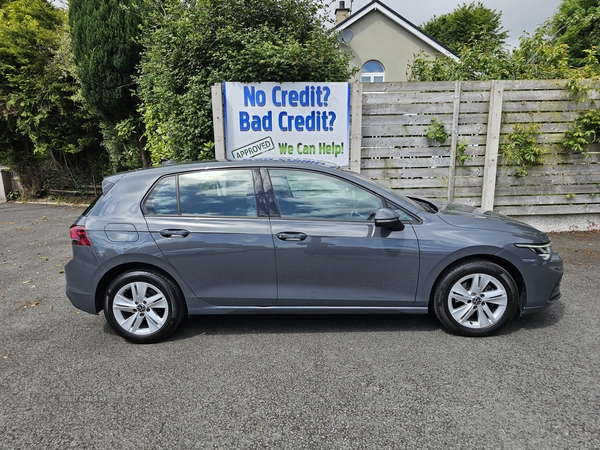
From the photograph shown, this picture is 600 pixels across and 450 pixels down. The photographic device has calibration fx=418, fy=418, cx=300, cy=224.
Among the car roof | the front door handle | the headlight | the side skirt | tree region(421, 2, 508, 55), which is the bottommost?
the side skirt

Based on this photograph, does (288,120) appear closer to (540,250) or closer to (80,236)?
(80,236)

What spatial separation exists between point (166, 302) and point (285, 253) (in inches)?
43.0

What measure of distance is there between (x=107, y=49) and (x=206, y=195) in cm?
675

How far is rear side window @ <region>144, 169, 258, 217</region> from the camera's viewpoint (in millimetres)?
3531

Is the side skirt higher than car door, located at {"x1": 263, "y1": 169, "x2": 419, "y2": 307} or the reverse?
the reverse

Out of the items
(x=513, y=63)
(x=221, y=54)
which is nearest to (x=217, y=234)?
(x=221, y=54)

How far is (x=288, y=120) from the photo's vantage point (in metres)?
6.44

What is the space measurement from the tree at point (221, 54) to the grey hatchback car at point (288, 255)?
3156 mm

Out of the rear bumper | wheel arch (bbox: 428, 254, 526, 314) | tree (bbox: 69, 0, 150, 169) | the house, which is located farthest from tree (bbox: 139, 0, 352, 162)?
the house

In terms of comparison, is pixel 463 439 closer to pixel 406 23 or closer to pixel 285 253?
pixel 285 253

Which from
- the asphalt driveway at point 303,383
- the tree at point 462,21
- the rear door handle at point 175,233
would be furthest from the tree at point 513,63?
the tree at point 462,21

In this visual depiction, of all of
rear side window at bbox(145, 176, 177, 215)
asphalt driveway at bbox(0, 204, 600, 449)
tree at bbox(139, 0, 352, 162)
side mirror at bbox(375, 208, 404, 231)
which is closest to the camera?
asphalt driveway at bbox(0, 204, 600, 449)

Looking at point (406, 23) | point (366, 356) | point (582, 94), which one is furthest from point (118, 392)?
point (406, 23)

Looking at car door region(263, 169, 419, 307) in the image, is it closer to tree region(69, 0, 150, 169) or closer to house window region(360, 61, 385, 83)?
tree region(69, 0, 150, 169)
